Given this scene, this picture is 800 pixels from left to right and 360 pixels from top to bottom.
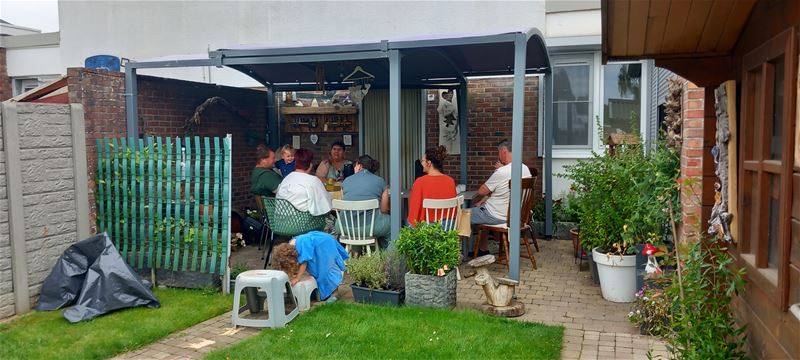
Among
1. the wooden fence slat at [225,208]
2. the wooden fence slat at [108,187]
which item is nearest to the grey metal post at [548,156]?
the wooden fence slat at [225,208]

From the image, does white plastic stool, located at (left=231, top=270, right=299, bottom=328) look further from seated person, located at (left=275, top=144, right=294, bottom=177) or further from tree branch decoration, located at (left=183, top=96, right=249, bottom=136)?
tree branch decoration, located at (left=183, top=96, right=249, bottom=136)

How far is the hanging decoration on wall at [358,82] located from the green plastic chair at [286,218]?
7.48 ft

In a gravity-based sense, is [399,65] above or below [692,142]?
above

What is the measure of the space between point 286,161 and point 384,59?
182 cm

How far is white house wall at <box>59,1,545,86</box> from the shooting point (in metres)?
9.19

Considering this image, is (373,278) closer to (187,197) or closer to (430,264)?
(430,264)

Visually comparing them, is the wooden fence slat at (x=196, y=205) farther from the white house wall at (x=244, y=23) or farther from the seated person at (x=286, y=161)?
the white house wall at (x=244, y=23)

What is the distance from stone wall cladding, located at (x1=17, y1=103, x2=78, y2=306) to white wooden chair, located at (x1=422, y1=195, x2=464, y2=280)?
128 inches

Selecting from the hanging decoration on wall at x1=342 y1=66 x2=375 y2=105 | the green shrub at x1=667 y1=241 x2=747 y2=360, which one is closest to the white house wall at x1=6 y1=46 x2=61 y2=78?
the hanging decoration on wall at x1=342 y1=66 x2=375 y2=105

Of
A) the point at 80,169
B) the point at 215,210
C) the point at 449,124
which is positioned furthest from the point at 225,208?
the point at 449,124

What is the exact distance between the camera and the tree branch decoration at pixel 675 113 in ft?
15.9

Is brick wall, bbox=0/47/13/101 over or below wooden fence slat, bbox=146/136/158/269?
over

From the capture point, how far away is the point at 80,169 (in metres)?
5.51

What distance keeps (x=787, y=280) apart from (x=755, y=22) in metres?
1.10
